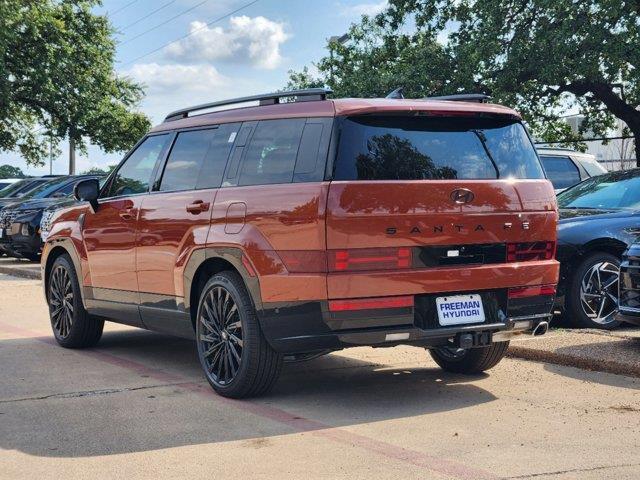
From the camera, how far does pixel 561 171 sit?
13.9 meters

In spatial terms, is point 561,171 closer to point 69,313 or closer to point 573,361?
point 573,361

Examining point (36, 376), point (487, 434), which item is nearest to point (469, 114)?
point (487, 434)

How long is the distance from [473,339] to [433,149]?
49.2 inches

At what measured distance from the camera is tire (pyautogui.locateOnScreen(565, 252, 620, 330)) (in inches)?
359

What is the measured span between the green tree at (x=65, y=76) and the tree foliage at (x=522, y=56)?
12.4 metres

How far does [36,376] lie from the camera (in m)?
7.30

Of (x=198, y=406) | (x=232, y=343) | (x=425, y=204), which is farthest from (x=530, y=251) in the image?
(x=198, y=406)

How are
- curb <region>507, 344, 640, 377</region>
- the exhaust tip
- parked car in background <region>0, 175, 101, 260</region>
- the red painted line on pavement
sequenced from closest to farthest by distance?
the red painted line on pavement
the exhaust tip
curb <region>507, 344, 640, 377</region>
parked car in background <region>0, 175, 101, 260</region>

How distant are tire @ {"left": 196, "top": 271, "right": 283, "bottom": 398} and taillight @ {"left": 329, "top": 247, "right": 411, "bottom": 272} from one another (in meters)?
0.78

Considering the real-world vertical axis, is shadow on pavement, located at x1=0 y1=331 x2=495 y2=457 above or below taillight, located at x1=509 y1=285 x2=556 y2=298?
below

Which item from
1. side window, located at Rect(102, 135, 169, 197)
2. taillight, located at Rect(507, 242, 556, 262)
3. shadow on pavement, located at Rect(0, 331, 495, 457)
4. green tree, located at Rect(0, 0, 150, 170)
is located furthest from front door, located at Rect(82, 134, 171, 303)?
green tree, located at Rect(0, 0, 150, 170)

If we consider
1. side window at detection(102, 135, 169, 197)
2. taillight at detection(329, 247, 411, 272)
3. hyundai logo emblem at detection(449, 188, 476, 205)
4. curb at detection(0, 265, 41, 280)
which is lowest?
curb at detection(0, 265, 41, 280)

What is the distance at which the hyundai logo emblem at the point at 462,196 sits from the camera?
5.98 m

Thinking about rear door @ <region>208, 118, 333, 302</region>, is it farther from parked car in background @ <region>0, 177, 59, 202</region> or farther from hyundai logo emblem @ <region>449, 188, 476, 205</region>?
parked car in background @ <region>0, 177, 59, 202</region>
